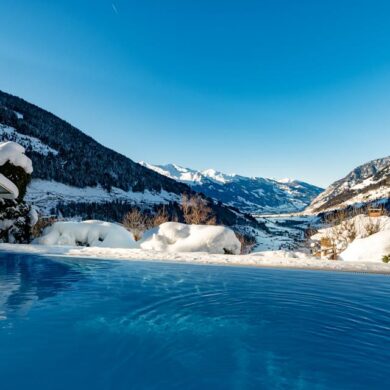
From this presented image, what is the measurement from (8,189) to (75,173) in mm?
124308

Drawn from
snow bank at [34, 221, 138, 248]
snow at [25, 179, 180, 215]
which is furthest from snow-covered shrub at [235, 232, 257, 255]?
snow at [25, 179, 180, 215]

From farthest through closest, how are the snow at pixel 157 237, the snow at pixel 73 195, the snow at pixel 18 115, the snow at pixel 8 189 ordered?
1. the snow at pixel 18 115
2. the snow at pixel 73 195
3. the snow at pixel 157 237
4. the snow at pixel 8 189

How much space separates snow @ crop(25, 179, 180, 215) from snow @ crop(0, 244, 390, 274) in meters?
84.4

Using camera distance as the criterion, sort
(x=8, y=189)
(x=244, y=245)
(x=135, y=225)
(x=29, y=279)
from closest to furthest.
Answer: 1. (x=29, y=279)
2. (x=8, y=189)
3. (x=135, y=225)
4. (x=244, y=245)

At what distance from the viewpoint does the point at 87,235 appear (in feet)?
73.4

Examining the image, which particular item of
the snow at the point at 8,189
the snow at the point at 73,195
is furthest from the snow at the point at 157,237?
the snow at the point at 73,195

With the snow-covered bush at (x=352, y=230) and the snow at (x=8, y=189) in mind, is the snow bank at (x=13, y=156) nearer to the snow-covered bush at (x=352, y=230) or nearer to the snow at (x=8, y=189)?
the snow at (x=8, y=189)

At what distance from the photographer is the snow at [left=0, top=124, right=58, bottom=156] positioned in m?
127

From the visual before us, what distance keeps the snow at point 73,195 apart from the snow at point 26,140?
70.0ft

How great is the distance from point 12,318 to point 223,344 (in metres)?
4.90

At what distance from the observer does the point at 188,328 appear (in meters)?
6.62

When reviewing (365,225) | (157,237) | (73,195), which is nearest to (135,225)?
(157,237)

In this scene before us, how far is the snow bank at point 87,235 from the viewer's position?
21641 millimetres

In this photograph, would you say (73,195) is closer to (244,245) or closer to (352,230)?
(244,245)
